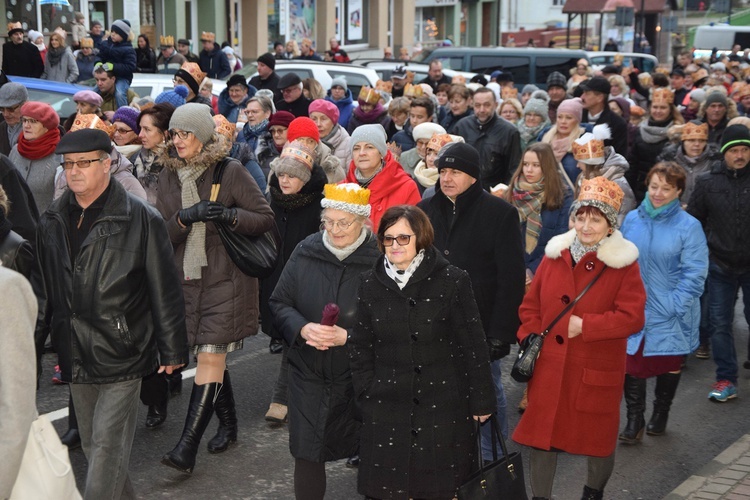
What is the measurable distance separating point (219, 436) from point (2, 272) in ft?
12.3

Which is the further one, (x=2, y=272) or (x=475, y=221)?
(x=475, y=221)

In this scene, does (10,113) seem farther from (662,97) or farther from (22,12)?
(22,12)

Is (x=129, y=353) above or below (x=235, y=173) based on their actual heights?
below

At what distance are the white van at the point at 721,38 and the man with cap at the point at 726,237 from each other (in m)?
39.8

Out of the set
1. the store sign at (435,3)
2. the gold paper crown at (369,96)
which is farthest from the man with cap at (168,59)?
the store sign at (435,3)

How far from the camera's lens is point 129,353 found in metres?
5.38

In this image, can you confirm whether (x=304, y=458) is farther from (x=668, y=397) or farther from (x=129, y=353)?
(x=668, y=397)

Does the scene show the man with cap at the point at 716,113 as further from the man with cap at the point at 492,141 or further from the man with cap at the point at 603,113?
the man with cap at the point at 492,141

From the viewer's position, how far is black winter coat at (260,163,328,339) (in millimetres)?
7777

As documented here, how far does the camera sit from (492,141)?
11.2 m

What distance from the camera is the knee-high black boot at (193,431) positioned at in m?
6.61

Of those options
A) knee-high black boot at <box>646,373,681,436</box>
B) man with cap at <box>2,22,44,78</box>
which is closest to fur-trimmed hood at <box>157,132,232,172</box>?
knee-high black boot at <box>646,373,681,436</box>

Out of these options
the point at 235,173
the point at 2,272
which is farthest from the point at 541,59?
the point at 2,272

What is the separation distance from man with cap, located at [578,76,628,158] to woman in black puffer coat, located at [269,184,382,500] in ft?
21.5
